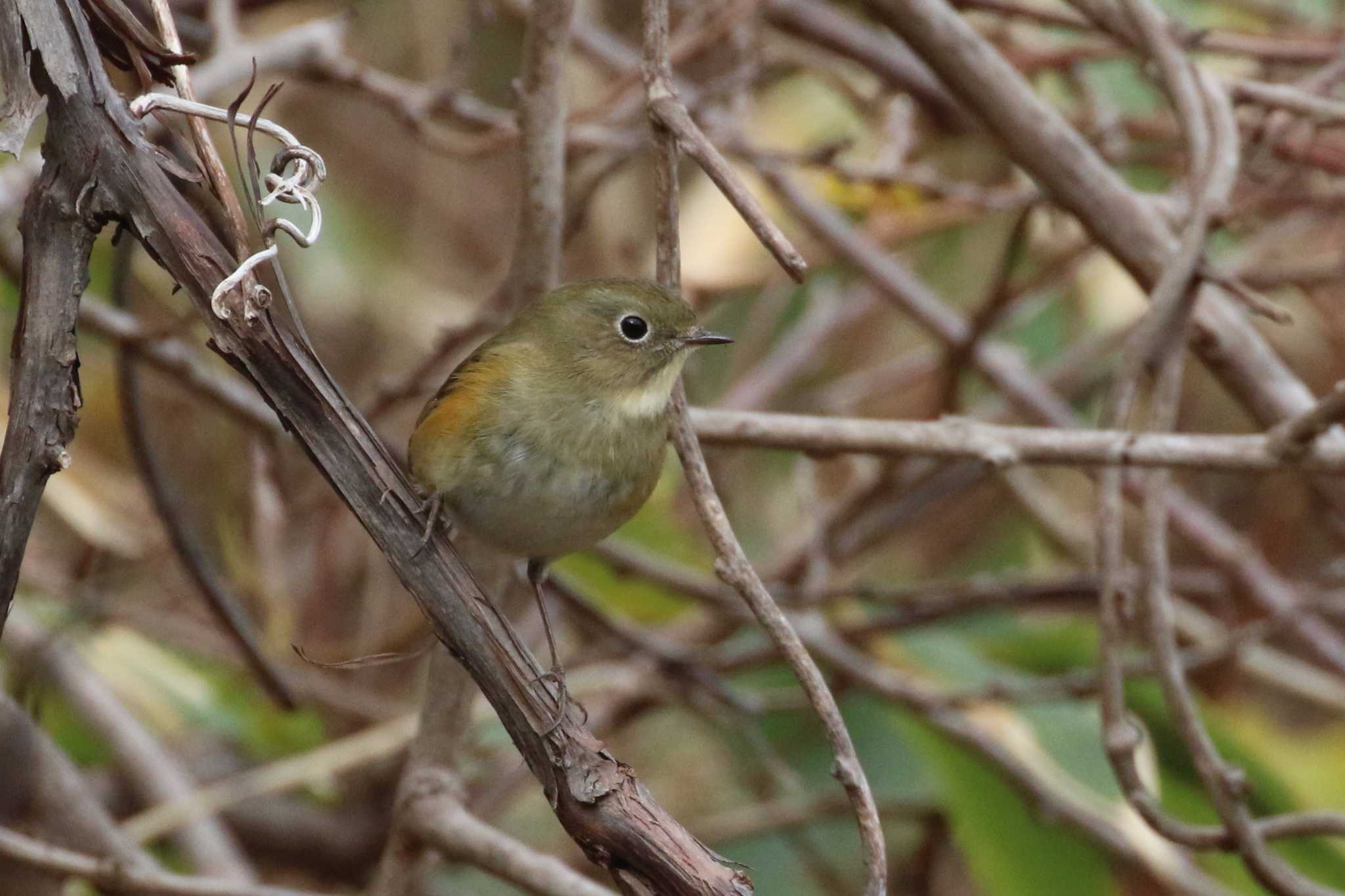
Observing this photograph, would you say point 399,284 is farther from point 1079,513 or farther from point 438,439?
point 438,439

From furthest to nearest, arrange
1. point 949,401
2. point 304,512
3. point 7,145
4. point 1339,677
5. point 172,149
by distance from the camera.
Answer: point 304,512
point 1339,677
point 949,401
point 172,149
point 7,145

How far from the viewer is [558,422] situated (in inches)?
103

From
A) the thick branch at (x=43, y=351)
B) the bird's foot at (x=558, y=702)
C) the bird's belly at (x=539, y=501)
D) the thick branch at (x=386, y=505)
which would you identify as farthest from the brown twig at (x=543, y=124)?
the thick branch at (x=43, y=351)

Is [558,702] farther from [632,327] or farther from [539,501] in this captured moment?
[632,327]

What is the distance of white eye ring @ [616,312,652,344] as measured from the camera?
2.82m

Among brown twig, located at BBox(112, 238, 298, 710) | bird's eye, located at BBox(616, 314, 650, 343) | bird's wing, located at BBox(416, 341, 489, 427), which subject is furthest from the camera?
brown twig, located at BBox(112, 238, 298, 710)

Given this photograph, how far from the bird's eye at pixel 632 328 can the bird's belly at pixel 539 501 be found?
0.34 meters

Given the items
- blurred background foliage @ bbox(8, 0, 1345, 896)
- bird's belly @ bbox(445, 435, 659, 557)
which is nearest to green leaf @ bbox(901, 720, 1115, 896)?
blurred background foliage @ bbox(8, 0, 1345, 896)

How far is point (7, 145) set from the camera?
1.42m

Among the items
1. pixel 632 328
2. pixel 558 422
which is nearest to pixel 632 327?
pixel 632 328

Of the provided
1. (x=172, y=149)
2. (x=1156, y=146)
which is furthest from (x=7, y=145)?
(x=1156, y=146)

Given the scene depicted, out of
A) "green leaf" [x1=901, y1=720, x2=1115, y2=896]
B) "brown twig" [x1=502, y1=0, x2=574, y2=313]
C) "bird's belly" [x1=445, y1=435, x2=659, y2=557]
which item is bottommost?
"green leaf" [x1=901, y1=720, x2=1115, y2=896]

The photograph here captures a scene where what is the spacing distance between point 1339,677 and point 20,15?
433 cm

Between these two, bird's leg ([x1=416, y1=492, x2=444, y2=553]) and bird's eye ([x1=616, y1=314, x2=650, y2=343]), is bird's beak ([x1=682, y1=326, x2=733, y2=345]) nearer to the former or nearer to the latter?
bird's eye ([x1=616, y1=314, x2=650, y2=343])
